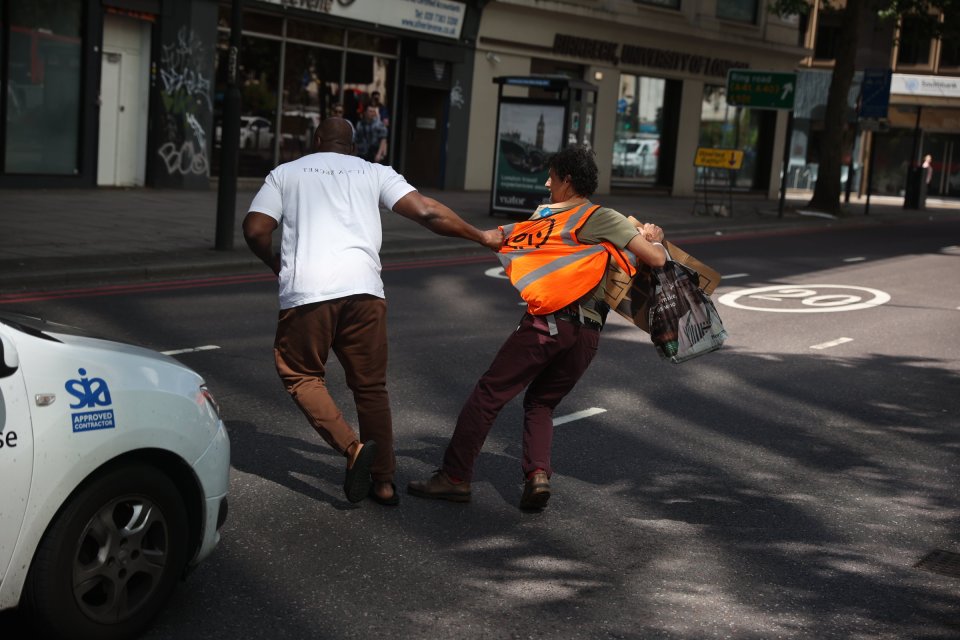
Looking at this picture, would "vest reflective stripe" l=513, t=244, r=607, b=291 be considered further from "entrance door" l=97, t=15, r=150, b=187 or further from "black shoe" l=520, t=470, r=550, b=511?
"entrance door" l=97, t=15, r=150, b=187

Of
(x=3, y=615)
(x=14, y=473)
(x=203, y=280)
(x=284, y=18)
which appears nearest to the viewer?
(x=14, y=473)

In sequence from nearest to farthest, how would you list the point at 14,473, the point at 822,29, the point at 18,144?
the point at 14,473
the point at 18,144
the point at 822,29

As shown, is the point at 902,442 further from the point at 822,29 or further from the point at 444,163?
the point at 822,29

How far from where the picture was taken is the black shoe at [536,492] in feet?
17.7

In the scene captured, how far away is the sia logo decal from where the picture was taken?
3475 millimetres

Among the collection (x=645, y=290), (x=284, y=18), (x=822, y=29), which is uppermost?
(x=822, y=29)

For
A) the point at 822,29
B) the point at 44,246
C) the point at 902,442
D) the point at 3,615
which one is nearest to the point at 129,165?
the point at 44,246

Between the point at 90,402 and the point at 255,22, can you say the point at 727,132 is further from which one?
the point at 90,402

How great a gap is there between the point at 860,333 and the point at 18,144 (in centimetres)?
1354

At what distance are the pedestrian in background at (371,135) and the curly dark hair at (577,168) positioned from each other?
20.0 m

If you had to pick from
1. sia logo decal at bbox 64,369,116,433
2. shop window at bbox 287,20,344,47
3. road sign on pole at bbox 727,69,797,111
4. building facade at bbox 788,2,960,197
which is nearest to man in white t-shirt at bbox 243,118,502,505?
sia logo decal at bbox 64,369,116,433

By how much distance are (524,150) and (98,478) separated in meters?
17.5

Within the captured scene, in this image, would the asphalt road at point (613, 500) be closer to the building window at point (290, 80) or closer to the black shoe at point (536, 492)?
the black shoe at point (536, 492)

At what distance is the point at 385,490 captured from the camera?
5410 mm
